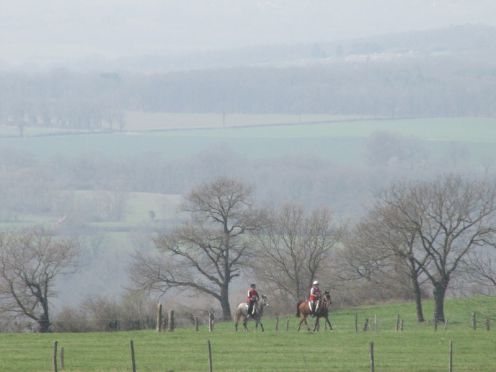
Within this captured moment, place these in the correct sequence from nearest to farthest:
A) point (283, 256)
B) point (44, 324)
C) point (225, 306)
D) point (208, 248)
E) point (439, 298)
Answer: point (439, 298) < point (44, 324) < point (225, 306) < point (208, 248) < point (283, 256)

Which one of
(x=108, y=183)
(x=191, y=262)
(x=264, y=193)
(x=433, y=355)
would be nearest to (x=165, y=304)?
(x=191, y=262)

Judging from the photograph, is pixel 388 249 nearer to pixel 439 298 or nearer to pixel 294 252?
pixel 439 298

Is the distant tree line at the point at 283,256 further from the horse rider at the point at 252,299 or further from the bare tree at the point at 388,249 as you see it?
the horse rider at the point at 252,299

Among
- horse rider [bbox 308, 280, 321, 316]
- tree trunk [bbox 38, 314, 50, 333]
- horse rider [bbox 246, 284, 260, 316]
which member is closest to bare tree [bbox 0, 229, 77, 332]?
tree trunk [bbox 38, 314, 50, 333]

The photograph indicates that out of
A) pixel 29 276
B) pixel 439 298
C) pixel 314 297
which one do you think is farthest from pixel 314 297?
pixel 29 276

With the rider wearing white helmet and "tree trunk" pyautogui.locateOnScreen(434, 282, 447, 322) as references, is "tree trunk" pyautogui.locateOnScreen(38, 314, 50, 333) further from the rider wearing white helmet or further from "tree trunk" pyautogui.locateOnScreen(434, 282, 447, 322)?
the rider wearing white helmet

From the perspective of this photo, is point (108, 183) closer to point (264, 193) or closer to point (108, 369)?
point (264, 193)

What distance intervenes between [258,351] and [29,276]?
2994 centimetres

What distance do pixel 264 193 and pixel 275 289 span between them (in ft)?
349

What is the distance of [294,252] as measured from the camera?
7062 cm

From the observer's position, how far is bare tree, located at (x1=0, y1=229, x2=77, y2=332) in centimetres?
6088

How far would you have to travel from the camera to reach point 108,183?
190 meters

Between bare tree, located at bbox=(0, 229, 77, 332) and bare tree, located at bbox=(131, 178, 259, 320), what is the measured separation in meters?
5.44

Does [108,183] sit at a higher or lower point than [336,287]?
higher
